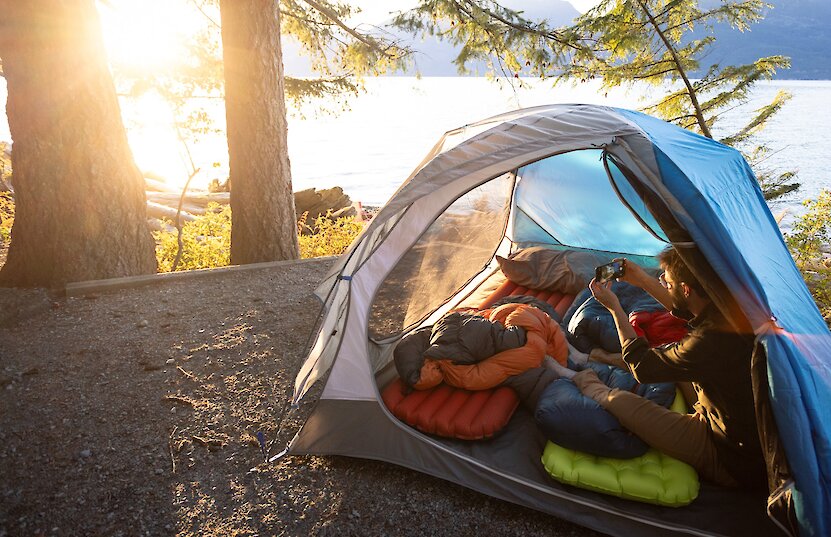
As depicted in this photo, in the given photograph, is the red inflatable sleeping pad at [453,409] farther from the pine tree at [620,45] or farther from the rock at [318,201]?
the rock at [318,201]

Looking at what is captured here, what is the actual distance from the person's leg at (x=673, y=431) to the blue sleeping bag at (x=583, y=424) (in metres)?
0.06

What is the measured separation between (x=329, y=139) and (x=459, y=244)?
90.3ft

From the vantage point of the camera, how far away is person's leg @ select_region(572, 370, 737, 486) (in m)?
2.53

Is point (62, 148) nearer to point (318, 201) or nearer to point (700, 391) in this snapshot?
point (700, 391)

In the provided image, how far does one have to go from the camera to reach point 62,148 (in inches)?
198

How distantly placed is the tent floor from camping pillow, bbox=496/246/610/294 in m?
1.92

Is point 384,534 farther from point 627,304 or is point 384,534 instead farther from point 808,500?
point 627,304

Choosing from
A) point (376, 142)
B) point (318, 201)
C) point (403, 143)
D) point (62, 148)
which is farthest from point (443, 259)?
point (376, 142)

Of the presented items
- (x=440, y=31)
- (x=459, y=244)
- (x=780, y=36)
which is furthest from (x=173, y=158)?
(x=780, y=36)

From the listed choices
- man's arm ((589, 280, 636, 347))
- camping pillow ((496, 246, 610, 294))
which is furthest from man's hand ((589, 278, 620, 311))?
camping pillow ((496, 246, 610, 294))

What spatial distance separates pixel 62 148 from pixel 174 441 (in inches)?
129

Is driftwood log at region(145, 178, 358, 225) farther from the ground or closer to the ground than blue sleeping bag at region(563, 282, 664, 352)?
farther from the ground

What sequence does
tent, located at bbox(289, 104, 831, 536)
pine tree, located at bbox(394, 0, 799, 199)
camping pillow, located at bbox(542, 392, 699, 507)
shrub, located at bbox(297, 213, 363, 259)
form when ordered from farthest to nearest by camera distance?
shrub, located at bbox(297, 213, 363, 259) → pine tree, located at bbox(394, 0, 799, 199) → camping pillow, located at bbox(542, 392, 699, 507) → tent, located at bbox(289, 104, 831, 536)

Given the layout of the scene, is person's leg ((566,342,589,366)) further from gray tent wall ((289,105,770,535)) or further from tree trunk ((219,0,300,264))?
tree trunk ((219,0,300,264))
